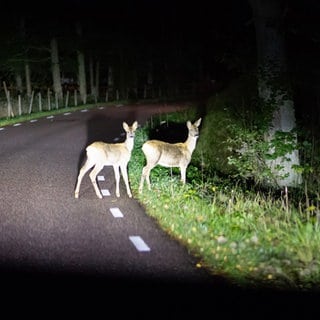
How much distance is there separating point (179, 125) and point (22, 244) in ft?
52.4

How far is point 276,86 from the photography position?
1332 cm

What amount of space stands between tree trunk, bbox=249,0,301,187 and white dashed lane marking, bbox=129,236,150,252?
5.85m

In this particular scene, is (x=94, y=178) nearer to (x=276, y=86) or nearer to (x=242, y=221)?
(x=242, y=221)

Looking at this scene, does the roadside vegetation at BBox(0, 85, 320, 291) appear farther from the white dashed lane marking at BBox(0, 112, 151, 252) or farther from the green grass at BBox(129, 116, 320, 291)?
the white dashed lane marking at BBox(0, 112, 151, 252)

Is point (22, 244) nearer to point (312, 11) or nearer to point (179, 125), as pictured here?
point (312, 11)

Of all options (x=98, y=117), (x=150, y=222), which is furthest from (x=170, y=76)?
(x=150, y=222)

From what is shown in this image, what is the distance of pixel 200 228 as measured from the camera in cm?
867

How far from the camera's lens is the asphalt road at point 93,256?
6.09m

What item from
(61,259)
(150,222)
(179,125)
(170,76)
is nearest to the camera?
(61,259)

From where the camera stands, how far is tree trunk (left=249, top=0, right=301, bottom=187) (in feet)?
43.4

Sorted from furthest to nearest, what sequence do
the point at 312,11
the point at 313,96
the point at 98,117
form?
the point at 98,117 < the point at 313,96 < the point at 312,11

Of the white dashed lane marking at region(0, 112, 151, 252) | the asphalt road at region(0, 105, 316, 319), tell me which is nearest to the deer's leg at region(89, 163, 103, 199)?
the asphalt road at region(0, 105, 316, 319)

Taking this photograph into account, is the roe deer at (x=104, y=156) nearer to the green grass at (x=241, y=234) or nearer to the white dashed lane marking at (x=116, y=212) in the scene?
the green grass at (x=241, y=234)

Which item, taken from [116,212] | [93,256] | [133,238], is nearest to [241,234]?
[133,238]
